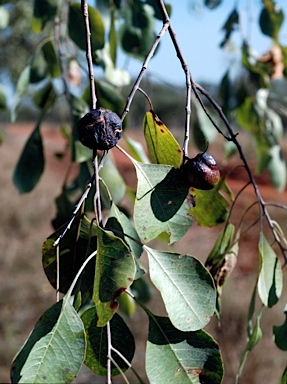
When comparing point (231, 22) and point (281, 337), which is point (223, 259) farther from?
point (231, 22)

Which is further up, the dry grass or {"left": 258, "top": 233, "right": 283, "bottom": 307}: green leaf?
{"left": 258, "top": 233, "right": 283, "bottom": 307}: green leaf

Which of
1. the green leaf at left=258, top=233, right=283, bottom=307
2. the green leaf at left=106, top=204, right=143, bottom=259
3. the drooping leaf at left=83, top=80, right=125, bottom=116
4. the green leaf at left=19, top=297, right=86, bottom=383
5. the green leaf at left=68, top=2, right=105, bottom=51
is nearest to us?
the green leaf at left=19, top=297, right=86, bottom=383

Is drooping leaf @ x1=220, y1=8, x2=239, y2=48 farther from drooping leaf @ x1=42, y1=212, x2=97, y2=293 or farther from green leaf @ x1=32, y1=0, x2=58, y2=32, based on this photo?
drooping leaf @ x1=42, y1=212, x2=97, y2=293

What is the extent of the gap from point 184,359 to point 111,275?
0.13m

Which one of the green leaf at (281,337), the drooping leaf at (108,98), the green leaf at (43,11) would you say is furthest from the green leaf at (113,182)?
the green leaf at (281,337)

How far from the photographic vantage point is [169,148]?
674mm

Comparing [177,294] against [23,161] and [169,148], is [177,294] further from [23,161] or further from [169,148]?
[23,161]

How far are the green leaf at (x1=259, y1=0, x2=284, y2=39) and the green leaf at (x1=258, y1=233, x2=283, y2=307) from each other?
915 millimetres

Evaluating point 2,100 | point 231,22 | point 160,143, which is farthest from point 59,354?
point 231,22

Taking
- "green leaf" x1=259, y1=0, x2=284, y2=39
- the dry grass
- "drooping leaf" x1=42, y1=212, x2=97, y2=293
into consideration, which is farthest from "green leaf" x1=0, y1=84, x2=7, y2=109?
"drooping leaf" x1=42, y1=212, x2=97, y2=293

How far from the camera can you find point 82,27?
43.4 inches

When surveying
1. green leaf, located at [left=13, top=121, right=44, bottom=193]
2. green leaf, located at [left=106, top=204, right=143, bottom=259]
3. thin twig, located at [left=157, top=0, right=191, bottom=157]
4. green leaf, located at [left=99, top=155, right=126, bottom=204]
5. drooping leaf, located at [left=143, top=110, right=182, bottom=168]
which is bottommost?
green leaf, located at [left=13, top=121, right=44, bottom=193]

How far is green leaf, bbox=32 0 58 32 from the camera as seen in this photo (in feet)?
3.91

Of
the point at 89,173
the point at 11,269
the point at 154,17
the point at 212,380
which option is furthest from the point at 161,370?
the point at 11,269
